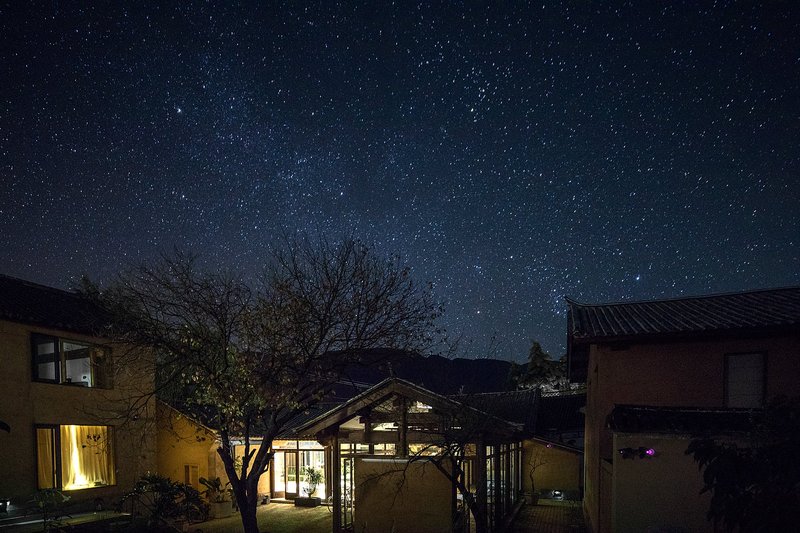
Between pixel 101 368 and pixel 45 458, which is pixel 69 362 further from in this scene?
pixel 45 458

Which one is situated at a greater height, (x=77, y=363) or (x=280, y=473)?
(x=77, y=363)

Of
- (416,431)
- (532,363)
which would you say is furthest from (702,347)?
(532,363)

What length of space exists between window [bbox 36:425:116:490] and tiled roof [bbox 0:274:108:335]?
309 cm

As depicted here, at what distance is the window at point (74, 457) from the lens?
48.4 ft

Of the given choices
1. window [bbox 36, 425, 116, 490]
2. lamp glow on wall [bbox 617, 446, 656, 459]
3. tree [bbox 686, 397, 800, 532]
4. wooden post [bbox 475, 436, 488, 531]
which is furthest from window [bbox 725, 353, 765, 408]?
window [bbox 36, 425, 116, 490]

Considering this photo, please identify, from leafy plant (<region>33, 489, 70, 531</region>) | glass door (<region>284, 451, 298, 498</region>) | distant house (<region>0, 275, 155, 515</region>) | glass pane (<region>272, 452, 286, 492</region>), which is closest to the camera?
leafy plant (<region>33, 489, 70, 531</region>)

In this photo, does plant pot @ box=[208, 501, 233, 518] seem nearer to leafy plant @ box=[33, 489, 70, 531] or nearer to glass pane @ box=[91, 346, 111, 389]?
leafy plant @ box=[33, 489, 70, 531]

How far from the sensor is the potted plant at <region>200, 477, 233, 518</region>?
60.4ft

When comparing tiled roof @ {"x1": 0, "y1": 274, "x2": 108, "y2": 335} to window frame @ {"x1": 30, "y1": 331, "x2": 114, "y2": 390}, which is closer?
tiled roof @ {"x1": 0, "y1": 274, "x2": 108, "y2": 335}

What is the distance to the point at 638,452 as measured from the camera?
29.7 ft

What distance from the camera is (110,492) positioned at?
54.6ft

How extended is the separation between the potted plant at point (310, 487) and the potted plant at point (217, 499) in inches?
118

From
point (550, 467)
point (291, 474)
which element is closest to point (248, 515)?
point (291, 474)

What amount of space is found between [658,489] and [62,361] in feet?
54.9
